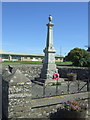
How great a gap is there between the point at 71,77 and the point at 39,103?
999 cm

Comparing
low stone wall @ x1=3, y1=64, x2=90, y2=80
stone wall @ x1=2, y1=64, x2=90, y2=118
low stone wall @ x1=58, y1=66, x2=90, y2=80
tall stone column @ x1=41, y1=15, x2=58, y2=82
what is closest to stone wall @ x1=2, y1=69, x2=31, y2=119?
stone wall @ x1=2, y1=64, x2=90, y2=118

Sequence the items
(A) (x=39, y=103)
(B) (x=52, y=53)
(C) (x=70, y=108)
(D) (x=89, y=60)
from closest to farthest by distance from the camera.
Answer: (C) (x=70, y=108), (A) (x=39, y=103), (B) (x=52, y=53), (D) (x=89, y=60)

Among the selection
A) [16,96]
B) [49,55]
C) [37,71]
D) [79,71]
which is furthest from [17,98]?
[37,71]

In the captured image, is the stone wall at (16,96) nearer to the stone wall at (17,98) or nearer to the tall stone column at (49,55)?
the stone wall at (17,98)

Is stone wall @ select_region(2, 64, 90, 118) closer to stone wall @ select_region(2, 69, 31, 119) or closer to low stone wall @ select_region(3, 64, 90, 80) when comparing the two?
stone wall @ select_region(2, 69, 31, 119)

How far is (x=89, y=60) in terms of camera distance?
28688mm

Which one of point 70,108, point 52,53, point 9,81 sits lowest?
point 70,108

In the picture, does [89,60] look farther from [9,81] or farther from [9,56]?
[9,56]

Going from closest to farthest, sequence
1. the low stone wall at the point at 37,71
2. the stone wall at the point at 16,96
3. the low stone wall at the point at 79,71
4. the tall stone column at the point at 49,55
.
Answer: the stone wall at the point at 16,96
the tall stone column at the point at 49,55
the low stone wall at the point at 79,71
the low stone wall at the point at 37,71

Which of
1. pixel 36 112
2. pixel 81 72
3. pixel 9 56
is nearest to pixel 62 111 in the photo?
pixel 36 112

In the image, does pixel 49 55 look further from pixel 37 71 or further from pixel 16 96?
pixel 16 96

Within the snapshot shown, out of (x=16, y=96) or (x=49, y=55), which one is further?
(x=49, y=55)

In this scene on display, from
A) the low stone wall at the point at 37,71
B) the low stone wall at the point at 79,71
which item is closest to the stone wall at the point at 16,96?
the low stone wall at the point at 79,71

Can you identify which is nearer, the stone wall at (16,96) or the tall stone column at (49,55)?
the stone wall at (16,96)
